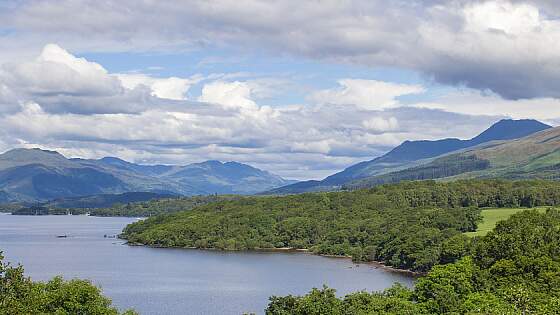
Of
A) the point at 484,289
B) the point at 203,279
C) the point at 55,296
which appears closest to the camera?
the point at 55,296

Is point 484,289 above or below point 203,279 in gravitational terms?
above

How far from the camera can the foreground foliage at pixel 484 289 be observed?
80.2 meters

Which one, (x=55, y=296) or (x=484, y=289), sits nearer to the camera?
(x=55, y=296)

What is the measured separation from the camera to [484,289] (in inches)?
4023

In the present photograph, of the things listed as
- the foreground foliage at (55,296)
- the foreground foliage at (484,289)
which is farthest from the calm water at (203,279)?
the foreground foliage at (55,296)

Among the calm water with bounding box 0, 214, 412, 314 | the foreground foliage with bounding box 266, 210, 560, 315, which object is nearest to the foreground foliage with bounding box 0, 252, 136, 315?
the foreground foliage with bounding box 266, 210, 560, 315

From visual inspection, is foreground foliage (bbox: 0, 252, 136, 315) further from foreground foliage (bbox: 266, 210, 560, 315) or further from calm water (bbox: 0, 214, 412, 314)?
calm water (bbox: 0, 214, 412, 314)

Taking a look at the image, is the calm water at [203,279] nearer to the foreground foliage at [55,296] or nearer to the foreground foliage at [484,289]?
the foreground foliage at [484,289]

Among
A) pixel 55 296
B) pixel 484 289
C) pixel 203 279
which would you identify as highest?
pixel 55 296

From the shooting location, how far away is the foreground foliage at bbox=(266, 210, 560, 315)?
8025 cm

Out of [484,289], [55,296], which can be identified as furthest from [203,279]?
[55,296]

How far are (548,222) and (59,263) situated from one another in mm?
117985

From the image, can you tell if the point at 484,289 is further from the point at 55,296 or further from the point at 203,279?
the point at 203,279

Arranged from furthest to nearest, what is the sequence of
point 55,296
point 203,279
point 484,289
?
1. point 203,279
2. point 484,289
3. point 55,296
